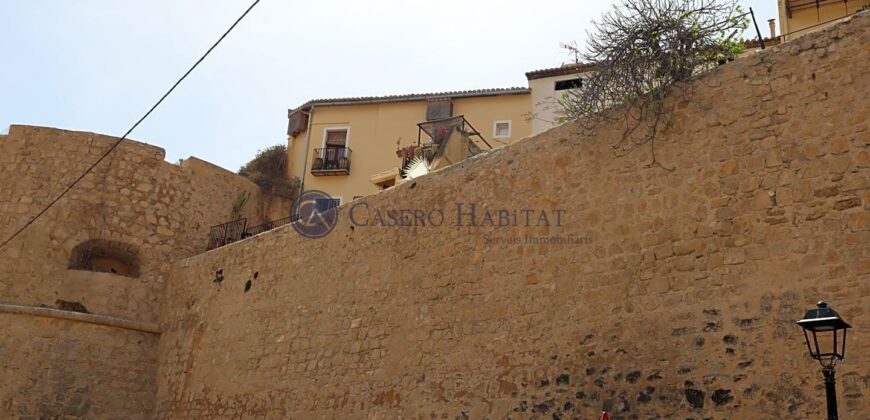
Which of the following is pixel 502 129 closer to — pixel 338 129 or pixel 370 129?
pixel 370 129

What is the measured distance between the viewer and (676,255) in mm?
7762

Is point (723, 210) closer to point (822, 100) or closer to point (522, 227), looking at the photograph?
point (822, 100)

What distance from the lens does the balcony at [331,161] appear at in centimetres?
2258

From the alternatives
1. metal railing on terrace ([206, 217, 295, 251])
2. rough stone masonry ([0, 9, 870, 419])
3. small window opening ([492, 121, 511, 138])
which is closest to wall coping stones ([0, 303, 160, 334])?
rough stone masonry ([0, 9, 870, 419])

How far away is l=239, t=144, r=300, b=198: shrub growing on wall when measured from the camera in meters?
22.0

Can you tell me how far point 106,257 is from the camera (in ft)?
50.4

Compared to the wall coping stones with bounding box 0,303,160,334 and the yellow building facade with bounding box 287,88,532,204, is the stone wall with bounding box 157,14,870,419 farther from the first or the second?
the yellow building facade with bounding box 287,88,532,204

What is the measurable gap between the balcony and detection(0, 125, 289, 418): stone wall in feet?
22.2

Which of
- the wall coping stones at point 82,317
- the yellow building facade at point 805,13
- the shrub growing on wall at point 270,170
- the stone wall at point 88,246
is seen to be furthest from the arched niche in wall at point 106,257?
the yellow building facade at point 805,13

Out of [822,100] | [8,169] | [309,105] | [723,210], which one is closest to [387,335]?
[723,210]

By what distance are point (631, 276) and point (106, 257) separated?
10520 mm

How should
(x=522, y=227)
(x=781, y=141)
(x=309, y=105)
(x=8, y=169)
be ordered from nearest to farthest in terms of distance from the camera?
(x=781, y=141) → (x=522, y=227) → (x=8, y=169) → (x=309, y=105)

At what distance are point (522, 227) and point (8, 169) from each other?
9.43m

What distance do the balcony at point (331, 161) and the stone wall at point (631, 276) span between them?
10898mm
